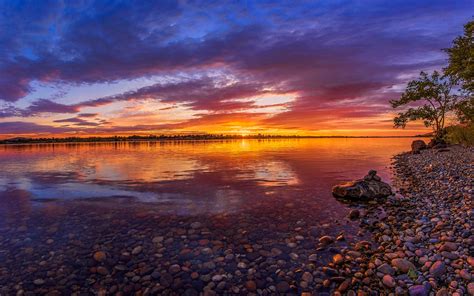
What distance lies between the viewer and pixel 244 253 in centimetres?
744

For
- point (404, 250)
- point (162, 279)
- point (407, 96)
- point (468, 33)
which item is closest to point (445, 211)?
point (404, 250)

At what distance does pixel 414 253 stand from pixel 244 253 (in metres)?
4.41

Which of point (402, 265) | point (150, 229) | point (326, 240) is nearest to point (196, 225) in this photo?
point (150, 229)

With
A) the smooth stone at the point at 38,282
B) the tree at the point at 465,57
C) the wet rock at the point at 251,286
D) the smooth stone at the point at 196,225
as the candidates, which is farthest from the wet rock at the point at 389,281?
the tree at the point at 465,57

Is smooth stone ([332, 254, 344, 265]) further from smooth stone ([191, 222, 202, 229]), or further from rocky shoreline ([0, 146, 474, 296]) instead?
smooth stone ([191, 222, 202, 229])

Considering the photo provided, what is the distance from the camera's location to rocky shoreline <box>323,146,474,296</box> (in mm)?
5434

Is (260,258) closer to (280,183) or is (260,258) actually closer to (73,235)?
(73,235)

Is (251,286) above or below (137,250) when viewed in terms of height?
below

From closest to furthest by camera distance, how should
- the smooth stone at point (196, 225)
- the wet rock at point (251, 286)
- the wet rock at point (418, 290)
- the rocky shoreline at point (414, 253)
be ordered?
the wet rock at point (418, 290) < the rocky shoreline at point (414, 253) < the wet rock at point (251, 286) < the smooth stone at point (196, 225)

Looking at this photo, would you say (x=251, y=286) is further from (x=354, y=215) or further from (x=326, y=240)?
(x=354, y=215)

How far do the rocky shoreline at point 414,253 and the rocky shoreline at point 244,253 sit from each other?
2 centimetres

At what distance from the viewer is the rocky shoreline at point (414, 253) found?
5.43 meters

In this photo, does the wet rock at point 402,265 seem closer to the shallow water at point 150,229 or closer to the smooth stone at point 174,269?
the shallow water at point 150,229

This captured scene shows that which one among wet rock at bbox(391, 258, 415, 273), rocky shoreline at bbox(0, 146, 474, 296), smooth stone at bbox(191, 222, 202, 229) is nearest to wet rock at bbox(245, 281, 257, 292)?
rocky shoreline at bbox(0, 146, 474, 296)
